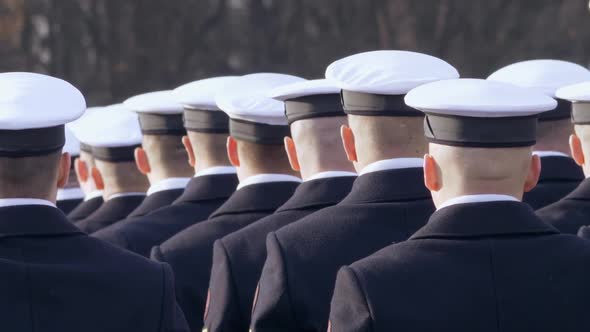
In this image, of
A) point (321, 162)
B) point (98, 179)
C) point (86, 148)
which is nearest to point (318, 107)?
point (321, 162)

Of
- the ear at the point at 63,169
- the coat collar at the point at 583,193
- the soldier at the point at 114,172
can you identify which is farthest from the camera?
the soldier at the point at 114,172

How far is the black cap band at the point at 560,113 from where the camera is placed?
466cm

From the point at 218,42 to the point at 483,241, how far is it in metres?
12.9

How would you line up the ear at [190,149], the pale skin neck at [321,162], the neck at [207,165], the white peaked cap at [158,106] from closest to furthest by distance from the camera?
the pale skin neck at [321,162] < the neck at [207,165] < the ear at [190,149] < the white peaked cap at [158,106]

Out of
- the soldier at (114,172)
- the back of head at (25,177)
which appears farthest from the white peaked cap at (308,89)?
the soldier at (114,172)

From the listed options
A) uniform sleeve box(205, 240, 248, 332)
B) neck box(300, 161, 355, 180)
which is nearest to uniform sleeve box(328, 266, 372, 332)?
uniform sleeve box(205, 240, 248, 332)

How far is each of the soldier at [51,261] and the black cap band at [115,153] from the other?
2491 mm

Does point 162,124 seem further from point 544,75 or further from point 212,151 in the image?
point 544,75

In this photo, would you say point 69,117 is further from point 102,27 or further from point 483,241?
point 102,27

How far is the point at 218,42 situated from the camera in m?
15.9

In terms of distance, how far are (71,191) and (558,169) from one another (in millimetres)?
3275

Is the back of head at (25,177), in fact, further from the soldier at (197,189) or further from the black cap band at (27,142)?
A: the soldier at (197,189)

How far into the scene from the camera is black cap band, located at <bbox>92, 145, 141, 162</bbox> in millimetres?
5863

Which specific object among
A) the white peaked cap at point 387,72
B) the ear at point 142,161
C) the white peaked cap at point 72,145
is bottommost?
the white peaked cap at point 72,145
